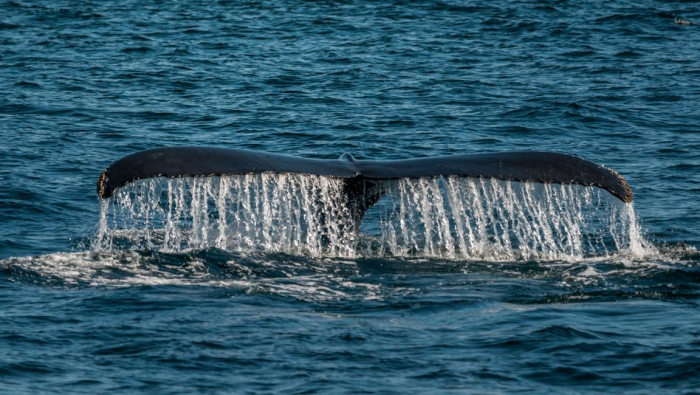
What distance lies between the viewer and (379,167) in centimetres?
1004

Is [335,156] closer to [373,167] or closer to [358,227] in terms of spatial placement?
[358,227]

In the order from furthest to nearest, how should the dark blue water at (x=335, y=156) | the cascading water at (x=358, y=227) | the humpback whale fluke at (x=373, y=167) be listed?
the cascading water at (x=358, y=227) < the humpback whale fluke at (x=373, y=167) < the dark blue water at (x=335, y=156)

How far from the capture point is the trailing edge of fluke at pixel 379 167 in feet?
30.2

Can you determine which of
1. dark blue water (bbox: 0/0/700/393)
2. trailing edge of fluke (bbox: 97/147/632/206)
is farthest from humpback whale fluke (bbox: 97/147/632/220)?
dark blue water (bbox: 0/0/700/393)

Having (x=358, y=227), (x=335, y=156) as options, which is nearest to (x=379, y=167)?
(x=358, y=227)

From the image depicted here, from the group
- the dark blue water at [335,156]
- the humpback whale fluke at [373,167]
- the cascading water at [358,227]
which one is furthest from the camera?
the cascading water at [358,227]

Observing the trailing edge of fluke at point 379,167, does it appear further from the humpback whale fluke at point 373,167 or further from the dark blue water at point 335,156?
the dark blue water at point 335,156

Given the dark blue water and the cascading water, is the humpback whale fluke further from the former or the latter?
the dark blue water

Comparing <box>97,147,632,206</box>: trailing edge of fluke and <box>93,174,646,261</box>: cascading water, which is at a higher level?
<box>97,147,632,206</box>: trailing edge of fluke

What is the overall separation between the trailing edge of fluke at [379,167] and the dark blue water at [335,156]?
3.06 ft

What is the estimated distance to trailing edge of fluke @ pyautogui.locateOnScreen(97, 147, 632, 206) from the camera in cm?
922

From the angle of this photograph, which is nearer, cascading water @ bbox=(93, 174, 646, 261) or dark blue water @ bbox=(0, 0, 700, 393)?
dark blue water @ bbox=(0, 0, 700, 393)

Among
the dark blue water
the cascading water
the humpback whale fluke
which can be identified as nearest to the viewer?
the dark blue water

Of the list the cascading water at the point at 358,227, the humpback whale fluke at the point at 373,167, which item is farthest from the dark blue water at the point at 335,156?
the humpback whale fluke at the point at 373,167
